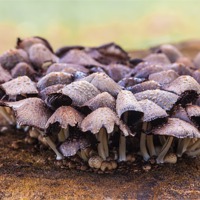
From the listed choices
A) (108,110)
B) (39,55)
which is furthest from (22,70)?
(108,110)

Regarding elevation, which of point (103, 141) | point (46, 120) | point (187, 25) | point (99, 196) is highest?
point (46, 120)

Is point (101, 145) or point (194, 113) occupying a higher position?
point (194, 113)

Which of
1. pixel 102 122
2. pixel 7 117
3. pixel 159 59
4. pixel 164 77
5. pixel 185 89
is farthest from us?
pixel 159 59

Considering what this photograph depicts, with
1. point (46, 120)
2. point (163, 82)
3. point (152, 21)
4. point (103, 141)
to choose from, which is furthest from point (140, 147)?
point (152, 21)


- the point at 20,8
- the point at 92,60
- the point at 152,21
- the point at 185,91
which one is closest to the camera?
the point at 185,91

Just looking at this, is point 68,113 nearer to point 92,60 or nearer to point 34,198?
point 34,198

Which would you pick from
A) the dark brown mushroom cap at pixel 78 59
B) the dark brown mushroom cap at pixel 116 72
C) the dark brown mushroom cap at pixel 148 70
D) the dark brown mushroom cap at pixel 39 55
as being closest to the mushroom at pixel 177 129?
the dark brown mushroom cap at pixel 148 70

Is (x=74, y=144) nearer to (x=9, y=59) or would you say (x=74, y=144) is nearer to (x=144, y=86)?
(x=144, y=86)
